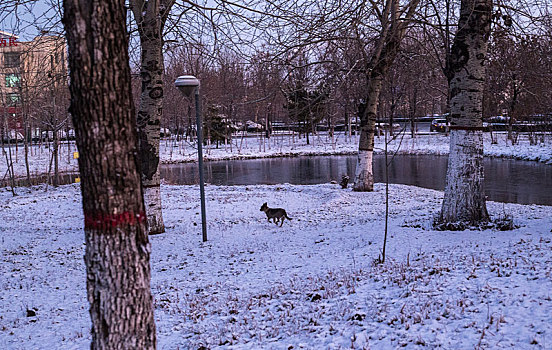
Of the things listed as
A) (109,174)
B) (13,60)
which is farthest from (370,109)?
(109,174)

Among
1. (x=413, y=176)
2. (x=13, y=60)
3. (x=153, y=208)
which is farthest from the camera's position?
(x=413, y=176)

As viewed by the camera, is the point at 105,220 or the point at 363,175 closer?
the point at 105,220

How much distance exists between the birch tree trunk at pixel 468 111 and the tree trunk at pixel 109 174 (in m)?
7.45

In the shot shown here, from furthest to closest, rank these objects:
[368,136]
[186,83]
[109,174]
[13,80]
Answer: [13,80] → [368,136] → [186,83] → [109,174]

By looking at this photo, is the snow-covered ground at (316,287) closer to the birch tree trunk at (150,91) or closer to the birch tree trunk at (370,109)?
the birch tree trunk at (150,91)

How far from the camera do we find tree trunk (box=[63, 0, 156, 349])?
259 centimetres

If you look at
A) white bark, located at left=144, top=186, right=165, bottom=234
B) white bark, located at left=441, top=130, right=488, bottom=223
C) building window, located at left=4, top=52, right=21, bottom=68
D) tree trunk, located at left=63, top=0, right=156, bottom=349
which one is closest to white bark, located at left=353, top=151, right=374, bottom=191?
white bark, located at left=441, top=130, right=488, bottom=223

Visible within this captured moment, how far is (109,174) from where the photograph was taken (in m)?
2.67

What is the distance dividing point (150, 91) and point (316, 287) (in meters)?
6.93

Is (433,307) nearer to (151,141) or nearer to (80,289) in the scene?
(80,289)

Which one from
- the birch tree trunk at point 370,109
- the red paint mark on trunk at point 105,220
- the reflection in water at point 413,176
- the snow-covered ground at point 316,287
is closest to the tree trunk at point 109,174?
the red paint mark on trunk at point 105,220

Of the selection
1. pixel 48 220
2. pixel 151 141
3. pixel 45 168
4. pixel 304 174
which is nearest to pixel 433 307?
pixel 151 141

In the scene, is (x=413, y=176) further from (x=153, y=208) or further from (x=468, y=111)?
(x=153, y=208)

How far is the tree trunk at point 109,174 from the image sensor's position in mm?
2594
